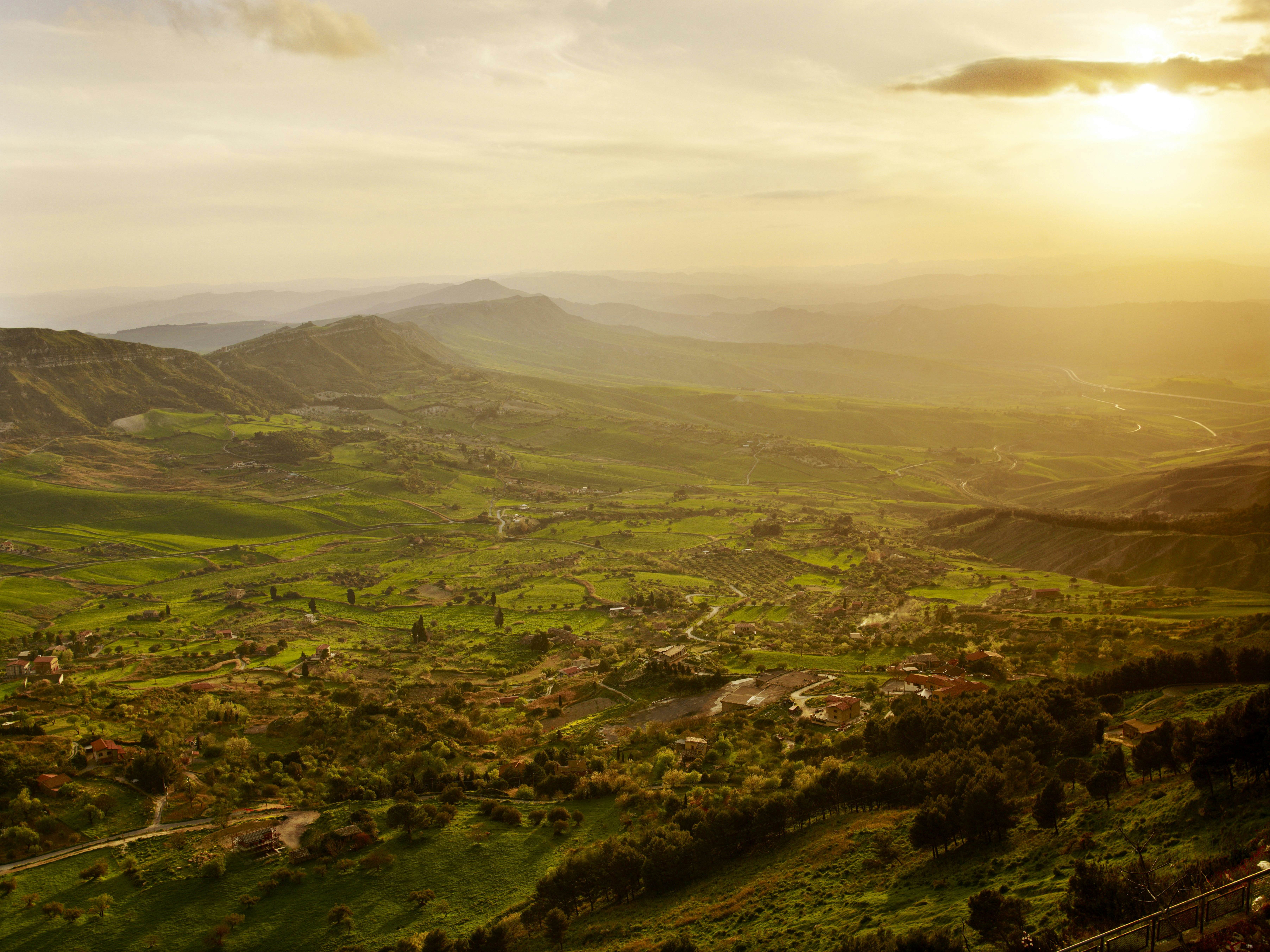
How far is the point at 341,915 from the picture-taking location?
30.7 m

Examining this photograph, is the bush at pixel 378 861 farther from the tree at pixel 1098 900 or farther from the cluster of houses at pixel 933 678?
the cluster of houses at pixel 933 678

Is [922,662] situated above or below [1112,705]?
below

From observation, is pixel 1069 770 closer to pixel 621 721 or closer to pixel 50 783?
pixel 621 721

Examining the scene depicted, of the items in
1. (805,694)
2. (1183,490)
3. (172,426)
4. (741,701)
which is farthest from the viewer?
(172,426)

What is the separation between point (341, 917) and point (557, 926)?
903 cm

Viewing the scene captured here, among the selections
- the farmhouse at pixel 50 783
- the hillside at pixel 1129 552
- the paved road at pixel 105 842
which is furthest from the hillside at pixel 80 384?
the hillside at pixel 1129 552

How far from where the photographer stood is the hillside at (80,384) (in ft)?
538

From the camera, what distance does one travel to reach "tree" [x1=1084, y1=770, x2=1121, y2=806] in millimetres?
27797

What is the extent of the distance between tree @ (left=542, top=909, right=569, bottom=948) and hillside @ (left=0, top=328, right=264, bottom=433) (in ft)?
580

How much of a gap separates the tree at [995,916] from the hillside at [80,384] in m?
190

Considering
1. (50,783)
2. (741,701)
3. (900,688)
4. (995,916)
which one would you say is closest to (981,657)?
(900,688)

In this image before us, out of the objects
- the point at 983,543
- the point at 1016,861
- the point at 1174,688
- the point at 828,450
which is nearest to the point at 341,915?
the point at 1016,861

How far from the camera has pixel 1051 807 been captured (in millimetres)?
27000

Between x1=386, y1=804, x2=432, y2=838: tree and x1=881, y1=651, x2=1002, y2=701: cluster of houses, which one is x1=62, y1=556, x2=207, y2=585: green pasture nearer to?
x1=386, y1=804, x2=432, y2=838: tree
